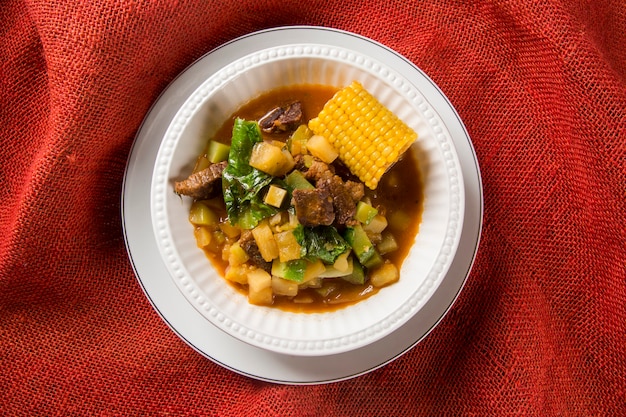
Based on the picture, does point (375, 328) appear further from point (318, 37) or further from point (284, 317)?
point (318, 37)

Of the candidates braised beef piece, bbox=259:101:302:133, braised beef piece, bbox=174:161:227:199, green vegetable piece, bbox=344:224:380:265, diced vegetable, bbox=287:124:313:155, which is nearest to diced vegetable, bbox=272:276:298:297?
green vegetable piece, bbox=344:224:380:265

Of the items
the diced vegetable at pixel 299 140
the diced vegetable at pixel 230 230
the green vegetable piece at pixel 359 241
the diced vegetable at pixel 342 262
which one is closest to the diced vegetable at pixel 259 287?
the diced vegetable at pixel 230 230

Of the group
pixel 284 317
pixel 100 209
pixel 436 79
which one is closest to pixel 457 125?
pixel 436 79

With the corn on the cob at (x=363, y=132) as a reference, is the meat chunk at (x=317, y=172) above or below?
below

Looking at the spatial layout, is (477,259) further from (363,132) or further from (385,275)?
(363,132)

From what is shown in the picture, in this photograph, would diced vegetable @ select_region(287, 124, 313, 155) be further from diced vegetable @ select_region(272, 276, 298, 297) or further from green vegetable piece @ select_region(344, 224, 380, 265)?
diced vegetable @ select_region(272, 276, 298, 297)

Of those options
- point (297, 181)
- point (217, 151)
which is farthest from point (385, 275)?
point (217, 151)

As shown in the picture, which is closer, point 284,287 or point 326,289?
point 284,287

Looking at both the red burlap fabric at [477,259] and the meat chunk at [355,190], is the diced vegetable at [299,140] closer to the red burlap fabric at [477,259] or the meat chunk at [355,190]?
the meat chunk at [355,190]
